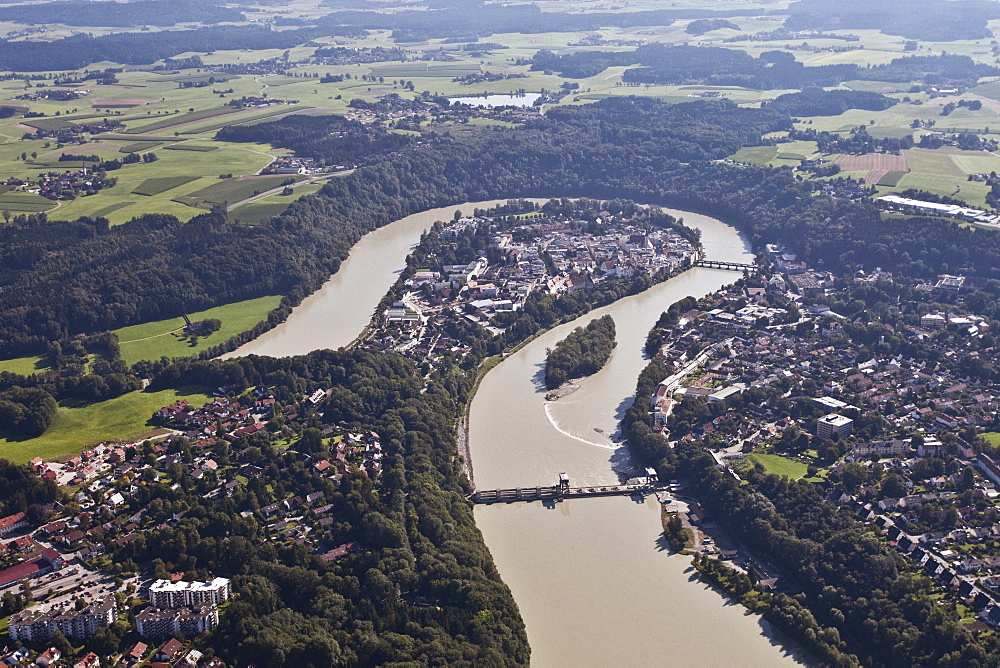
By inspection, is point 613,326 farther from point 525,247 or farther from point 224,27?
point 224,27

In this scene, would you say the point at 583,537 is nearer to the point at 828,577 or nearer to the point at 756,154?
the point at 828,577

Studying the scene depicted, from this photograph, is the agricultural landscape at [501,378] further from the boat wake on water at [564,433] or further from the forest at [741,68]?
the forest at [741,68]

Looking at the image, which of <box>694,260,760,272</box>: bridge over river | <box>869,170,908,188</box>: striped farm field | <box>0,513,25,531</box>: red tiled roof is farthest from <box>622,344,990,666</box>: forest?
<box>869,170,908,188</box>: striped farm field

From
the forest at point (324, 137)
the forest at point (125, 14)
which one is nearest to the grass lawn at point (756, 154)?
the forest at point (324, 137)

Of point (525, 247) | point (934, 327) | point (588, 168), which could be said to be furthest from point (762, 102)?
point (934, 327)

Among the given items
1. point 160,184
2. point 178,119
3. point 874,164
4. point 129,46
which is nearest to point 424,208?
point 160,184
